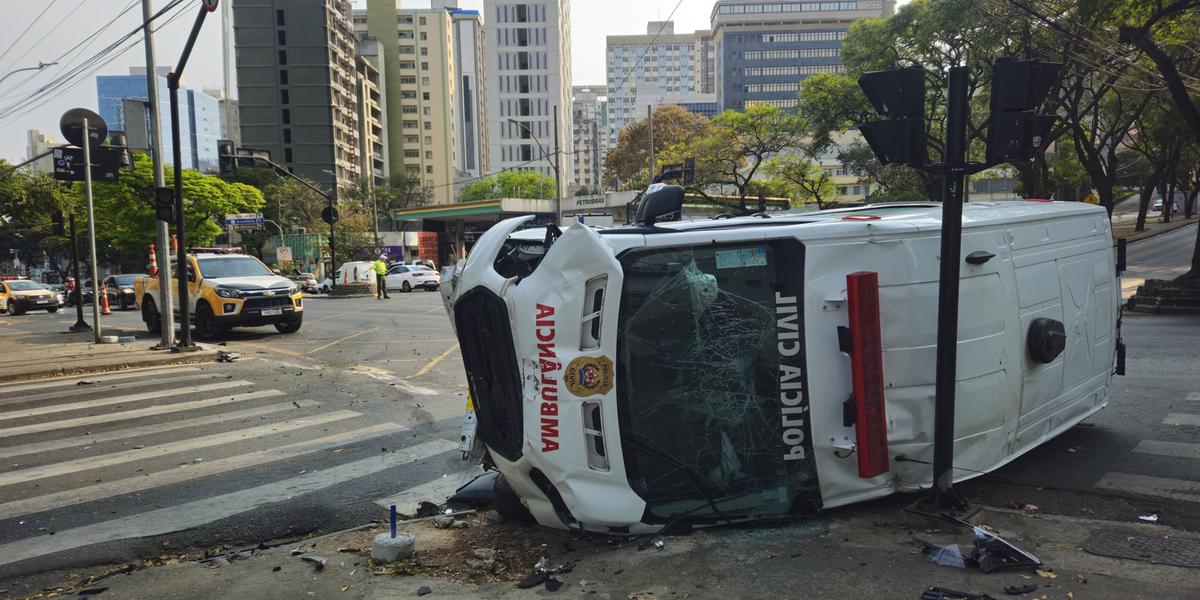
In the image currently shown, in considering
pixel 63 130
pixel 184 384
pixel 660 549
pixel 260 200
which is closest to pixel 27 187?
pixel 260 200

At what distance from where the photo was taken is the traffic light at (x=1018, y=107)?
4.52 m

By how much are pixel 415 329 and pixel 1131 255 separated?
111 ft

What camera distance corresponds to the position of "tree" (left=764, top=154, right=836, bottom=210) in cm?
4103

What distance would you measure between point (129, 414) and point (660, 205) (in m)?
7.29

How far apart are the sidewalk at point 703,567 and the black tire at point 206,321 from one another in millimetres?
11835

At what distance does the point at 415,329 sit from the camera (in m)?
16.5

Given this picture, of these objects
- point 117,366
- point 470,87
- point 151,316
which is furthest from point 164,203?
point 470,87

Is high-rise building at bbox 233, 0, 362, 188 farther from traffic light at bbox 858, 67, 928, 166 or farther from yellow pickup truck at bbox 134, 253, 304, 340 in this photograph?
traffic light at bbox 858, 67, 928, 166

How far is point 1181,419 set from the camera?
6.70 m

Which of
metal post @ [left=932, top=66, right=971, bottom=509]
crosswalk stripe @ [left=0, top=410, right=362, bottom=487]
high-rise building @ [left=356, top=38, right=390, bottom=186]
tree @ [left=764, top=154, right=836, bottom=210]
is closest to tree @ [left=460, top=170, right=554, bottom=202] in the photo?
high-rise building @ [left=356, top=38, right=390, bottom=186]

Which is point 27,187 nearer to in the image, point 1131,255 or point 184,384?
point 184,384

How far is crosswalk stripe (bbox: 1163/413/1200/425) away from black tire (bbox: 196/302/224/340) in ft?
50.4

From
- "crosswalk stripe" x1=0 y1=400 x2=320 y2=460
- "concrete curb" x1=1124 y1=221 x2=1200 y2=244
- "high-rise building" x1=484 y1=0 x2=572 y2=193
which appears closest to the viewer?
"crosswalk stripe" x1=0 y1=400 x2=320 y2=460

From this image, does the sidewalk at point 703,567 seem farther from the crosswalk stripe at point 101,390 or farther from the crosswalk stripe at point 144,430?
the crosswalk stripe at point 101,390
